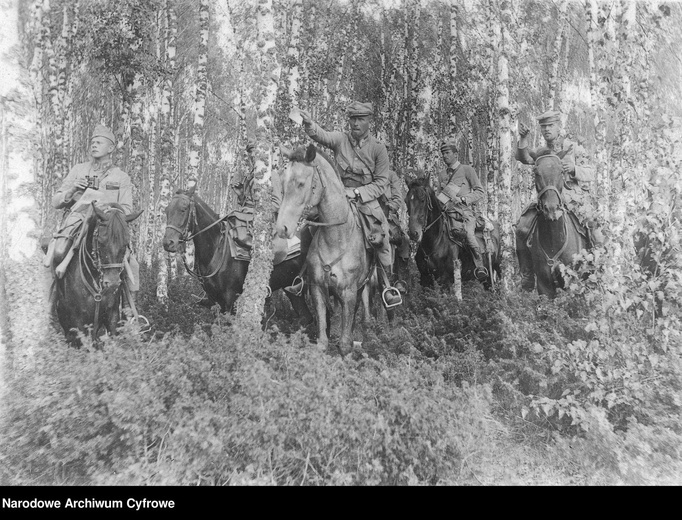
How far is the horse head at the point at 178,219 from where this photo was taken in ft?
22.2

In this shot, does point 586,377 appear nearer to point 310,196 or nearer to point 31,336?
point 310,196

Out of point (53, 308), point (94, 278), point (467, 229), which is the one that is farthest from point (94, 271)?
point (467, 229)

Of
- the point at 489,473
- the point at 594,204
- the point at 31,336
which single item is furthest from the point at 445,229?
the point at 31,336

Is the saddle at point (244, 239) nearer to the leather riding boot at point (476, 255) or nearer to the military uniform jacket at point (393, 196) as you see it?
the military uniform jacket at point (393, 196)

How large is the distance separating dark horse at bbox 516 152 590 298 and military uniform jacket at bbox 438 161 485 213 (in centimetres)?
118

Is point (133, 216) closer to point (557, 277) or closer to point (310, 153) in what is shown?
point (310, 153)

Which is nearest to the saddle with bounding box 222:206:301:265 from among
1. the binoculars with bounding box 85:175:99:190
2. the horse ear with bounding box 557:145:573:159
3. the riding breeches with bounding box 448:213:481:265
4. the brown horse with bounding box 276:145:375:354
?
the brown horse with bounding box 276:145:375:354

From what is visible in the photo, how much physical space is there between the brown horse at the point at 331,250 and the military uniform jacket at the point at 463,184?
241 centimetres

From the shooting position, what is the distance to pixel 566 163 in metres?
6.99

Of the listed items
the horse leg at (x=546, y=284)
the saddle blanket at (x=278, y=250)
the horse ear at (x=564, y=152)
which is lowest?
the horse leg at (x=546, y=284)

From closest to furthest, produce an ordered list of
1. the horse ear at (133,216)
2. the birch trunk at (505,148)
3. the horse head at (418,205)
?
the horse ear at (133,216) < the birch trunk at (505,148) < the horse head at (418,205)

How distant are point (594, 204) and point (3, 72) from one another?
6.80m

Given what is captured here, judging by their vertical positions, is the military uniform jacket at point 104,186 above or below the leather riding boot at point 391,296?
above

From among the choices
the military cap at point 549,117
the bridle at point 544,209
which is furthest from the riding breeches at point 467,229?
the military cap at point 549,117
